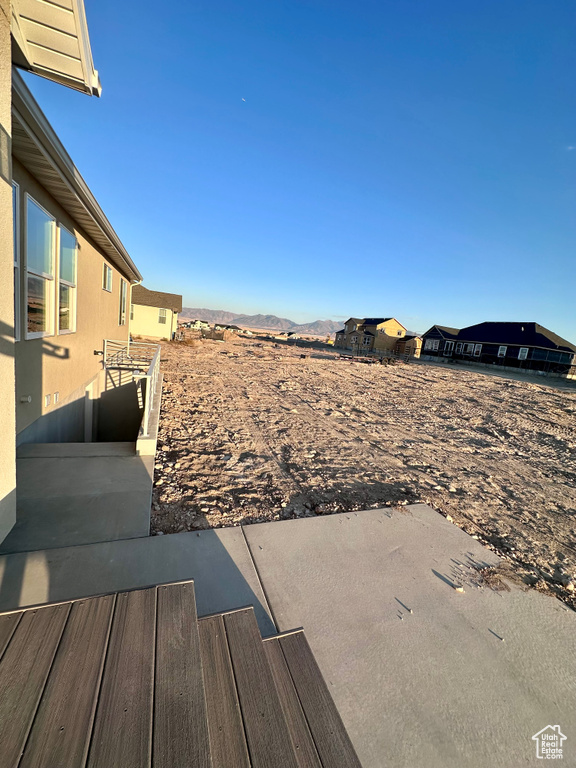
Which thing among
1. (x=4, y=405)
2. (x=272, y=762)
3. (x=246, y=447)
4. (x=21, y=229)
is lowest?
(x=246, y=447)

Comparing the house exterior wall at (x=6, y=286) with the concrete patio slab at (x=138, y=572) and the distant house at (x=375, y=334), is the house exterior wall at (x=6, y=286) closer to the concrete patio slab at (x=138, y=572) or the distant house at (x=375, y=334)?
the concrete patio slab at (x=138, y=572)

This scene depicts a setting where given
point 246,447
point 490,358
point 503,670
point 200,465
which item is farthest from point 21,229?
point 490,358

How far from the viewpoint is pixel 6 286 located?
92.1 inches

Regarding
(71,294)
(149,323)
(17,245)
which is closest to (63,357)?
(71,294)

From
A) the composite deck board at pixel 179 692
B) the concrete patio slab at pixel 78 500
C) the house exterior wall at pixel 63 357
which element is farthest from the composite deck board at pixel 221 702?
the house exterior wall at pixel 63 357

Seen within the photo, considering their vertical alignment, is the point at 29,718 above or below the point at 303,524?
above

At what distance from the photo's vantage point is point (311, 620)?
7.56 feet

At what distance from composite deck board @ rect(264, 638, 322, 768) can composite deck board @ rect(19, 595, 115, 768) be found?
2.61 feet

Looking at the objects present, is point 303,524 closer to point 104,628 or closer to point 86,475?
point 104,628

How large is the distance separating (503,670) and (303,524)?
186cm

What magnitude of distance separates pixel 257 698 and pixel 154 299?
3086 centimetres

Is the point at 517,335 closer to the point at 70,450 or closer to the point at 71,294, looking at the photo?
the point at 71,294

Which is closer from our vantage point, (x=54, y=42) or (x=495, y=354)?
(x=54, y=42)

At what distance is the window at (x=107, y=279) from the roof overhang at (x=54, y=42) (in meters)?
5.98
